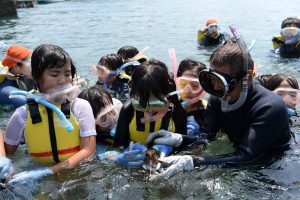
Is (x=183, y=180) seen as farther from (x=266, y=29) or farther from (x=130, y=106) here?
(x=266, y=29)

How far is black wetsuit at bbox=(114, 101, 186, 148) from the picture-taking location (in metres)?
3.66

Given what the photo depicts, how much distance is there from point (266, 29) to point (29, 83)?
1062 centimetres

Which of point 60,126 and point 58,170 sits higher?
point 60,126

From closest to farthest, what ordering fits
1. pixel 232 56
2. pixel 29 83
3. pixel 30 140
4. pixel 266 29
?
pixel 232 56
pixel 30 140
pixel 29 83
pixel 266 29

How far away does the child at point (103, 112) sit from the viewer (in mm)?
3883

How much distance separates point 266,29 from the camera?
45.4ft

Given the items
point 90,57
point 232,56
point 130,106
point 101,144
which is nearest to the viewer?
point 232,56

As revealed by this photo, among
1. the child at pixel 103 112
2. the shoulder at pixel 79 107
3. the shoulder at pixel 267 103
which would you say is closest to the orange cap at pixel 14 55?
the child at pixel 103 112

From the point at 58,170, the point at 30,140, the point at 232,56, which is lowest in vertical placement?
the point at 58,170

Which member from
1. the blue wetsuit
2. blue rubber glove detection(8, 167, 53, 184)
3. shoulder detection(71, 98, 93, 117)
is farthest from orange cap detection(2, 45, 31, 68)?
blue rubber glove detection(8, 167, 53, 184)

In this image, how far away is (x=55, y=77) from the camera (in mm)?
3031

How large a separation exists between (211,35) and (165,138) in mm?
7499

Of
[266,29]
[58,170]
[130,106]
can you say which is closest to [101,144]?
[130,106]

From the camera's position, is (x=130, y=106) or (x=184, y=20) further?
(x=184, y=20)
